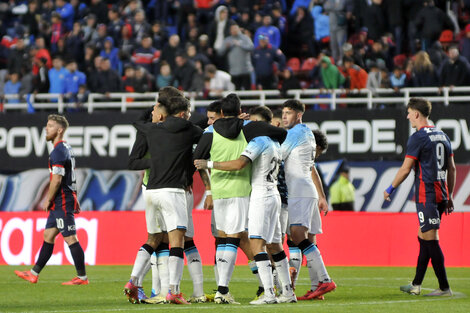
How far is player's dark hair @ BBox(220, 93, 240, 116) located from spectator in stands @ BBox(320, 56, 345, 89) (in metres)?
12.8

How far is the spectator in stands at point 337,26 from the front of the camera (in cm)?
2469

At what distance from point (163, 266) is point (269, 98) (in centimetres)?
1390

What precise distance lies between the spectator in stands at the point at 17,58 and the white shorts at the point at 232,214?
1686cm

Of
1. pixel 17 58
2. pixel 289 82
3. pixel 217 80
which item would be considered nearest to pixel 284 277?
pixel 289 82

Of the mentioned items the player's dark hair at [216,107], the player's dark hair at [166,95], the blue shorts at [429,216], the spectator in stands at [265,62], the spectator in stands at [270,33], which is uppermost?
the spectator in stands at [270,33]

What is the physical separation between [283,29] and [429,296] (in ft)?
47.8

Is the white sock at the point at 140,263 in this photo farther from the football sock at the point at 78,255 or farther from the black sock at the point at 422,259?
the black sock at the point at 422,259

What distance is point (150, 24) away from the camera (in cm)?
2744

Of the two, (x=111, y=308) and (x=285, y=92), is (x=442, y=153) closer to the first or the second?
(x=111, y=308)

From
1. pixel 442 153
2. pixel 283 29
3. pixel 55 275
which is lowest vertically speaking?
pixel 55 275

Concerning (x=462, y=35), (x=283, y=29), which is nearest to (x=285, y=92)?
(x=283, y=29)

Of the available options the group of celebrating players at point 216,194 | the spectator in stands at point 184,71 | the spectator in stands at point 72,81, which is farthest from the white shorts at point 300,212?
the spectator in stands at point 72,81

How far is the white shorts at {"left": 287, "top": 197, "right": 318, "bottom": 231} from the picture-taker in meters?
12.1

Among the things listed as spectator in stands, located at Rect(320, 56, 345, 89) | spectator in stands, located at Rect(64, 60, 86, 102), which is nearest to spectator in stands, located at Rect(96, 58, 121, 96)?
spectator in stands, located at Rect(64, 60, 86, 102)
